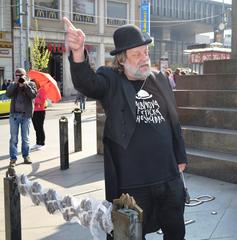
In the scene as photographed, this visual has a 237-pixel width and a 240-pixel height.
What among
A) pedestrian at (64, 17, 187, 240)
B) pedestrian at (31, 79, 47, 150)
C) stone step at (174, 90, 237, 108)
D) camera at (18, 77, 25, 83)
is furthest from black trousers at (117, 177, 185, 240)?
pedestrian at (31, 79, 47, 150)

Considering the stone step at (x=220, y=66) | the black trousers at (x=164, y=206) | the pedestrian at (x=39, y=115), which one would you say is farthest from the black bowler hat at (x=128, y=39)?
the pedestrian at (x=39, y=115)

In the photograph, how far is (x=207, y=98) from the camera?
25.1ft

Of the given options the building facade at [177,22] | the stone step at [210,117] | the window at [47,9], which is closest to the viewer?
the stone step at [210,117]

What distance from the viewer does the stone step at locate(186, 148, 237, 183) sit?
5980 millimetres

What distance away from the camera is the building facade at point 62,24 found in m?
32.9

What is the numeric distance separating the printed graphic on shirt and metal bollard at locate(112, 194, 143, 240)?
29.4 inches

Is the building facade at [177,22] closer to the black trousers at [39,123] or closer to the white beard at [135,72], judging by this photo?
the black trousers at [39,123]

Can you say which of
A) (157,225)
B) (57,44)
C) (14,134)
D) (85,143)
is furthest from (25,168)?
(57,44)

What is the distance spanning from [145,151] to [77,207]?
22.1 inches

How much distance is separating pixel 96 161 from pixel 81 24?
30811 millimetres

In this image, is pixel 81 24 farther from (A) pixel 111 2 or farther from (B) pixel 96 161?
(B) pixel 96 161

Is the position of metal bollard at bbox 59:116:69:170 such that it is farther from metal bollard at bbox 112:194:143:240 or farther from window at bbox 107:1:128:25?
window at bbox 107:1:128:25

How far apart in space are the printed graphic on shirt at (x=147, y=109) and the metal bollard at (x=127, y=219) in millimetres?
747

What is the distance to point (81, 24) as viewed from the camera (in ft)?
122
